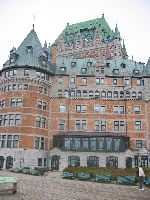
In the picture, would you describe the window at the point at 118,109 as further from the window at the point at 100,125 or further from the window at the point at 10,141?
the window at the point at 10,141

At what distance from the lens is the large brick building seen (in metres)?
46.5

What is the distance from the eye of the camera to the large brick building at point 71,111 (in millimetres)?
46469

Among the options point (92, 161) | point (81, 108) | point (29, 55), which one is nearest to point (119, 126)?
point (81, 108)

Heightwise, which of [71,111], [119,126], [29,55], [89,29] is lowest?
[119,126]

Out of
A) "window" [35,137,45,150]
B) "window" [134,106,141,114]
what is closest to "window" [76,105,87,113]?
"window" [35,137,45,150]

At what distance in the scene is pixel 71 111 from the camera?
50.8 meters

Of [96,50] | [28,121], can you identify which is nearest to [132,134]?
[28,121]

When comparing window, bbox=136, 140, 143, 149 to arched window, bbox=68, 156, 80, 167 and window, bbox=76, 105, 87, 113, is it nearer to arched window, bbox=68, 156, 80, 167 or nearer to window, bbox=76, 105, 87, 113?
arched window, bbox=68, 156, 80, 167

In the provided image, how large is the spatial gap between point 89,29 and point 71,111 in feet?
146

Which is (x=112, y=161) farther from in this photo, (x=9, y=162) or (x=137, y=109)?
(x=9, y=162)

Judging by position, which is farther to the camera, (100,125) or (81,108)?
(81,108)

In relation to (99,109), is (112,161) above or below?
below

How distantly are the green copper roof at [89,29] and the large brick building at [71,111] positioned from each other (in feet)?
107

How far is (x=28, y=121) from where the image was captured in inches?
1847
